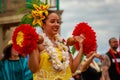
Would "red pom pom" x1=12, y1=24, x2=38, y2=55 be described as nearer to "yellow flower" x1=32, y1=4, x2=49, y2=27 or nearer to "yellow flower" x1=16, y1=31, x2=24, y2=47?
"yellow flower" x1=16, y1=31, x2=24, y2=47

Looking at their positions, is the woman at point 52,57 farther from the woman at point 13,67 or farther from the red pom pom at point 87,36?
the woman at point 13,67

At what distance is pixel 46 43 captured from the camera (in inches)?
239

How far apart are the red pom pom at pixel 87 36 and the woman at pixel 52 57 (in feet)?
0.46

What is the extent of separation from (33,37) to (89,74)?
4.86m

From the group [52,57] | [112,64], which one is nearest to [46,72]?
[52,57]

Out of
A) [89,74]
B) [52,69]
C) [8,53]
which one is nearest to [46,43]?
[52,69]

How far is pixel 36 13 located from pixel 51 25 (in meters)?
0.37

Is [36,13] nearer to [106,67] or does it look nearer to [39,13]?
[39,13]

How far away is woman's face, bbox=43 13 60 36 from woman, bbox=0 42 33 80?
1716 mm

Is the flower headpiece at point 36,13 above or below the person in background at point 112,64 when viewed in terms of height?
above

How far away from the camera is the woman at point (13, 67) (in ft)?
25.5

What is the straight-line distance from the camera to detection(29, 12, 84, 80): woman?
5949 mm

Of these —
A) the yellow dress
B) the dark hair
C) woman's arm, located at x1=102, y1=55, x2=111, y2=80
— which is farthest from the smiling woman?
woman's arm, located at x1=102, y1=55, x2=111, y2=80

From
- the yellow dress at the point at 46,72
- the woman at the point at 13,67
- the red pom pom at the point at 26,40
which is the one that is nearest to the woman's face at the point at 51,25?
the yellow dress at the point at 46,72
